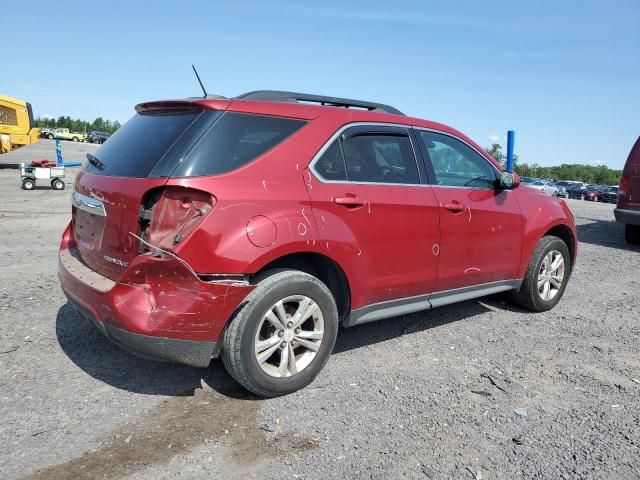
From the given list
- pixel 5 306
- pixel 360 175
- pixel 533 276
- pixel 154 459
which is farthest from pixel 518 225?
pixel 5 306

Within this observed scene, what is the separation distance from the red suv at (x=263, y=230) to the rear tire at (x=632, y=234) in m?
7.11

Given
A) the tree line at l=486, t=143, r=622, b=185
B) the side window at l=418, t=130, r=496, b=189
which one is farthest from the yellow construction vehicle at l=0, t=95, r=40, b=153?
the tree line at l=486, t=143, r=622, b=185

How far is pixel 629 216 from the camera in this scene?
927 cm

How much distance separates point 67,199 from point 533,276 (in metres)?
12.3

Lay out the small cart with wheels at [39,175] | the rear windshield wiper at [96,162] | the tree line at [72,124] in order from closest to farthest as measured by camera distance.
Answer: the rear windshield wiper at [96,162] → the small cart with wheels at [39,175] → the tree line at [72,124]

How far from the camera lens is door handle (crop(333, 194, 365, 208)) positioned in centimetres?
342

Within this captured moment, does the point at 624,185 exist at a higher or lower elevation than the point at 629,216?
higher

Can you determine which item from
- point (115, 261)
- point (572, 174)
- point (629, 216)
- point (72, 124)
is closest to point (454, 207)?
point (115, 261)

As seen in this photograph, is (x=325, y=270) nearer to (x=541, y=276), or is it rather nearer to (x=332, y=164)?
(x=332, y=164)

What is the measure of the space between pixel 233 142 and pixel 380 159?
118cm

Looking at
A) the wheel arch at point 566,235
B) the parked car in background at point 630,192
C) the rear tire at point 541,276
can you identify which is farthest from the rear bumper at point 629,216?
the rear tire at point 541,276

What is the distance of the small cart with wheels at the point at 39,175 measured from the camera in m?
14.8

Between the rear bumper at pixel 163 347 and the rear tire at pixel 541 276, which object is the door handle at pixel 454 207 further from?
the rear bumper at pixel 163 347

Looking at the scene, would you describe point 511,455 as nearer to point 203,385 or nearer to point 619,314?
point 203,385
